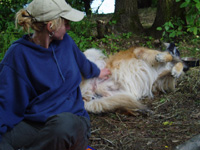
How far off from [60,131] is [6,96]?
57cm

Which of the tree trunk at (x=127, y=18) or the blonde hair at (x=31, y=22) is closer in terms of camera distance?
the blonde hair at (x=31, y=22)

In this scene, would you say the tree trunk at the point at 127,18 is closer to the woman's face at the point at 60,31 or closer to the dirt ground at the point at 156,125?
the dirt ground at the point at 156,125

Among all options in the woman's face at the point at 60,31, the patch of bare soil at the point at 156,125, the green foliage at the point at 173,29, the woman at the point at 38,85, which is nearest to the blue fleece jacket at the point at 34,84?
the woman at the point at 38,85

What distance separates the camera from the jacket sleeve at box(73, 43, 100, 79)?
8.36ft

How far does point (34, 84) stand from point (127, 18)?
4370mm

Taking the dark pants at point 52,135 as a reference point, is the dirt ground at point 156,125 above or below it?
below

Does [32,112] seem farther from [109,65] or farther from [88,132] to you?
[109,65]

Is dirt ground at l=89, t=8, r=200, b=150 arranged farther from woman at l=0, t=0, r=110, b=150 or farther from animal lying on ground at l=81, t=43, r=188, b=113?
woman at l=0, t=0, r=110, b=150

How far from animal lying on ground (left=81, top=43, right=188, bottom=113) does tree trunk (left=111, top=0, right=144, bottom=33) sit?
2.14 m

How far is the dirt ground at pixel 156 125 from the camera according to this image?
2.24 meters

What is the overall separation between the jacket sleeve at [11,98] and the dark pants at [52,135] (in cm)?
8

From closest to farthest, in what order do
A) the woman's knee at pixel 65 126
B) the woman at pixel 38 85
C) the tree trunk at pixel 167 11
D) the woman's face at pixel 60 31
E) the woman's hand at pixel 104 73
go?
the woman's knee at pixel 65 126 → the woman at pixel 38 85 → the woman's face at pixel 60 31 → the woman's hand at pixel 104 73 → the tree trunk at pixel 167 11

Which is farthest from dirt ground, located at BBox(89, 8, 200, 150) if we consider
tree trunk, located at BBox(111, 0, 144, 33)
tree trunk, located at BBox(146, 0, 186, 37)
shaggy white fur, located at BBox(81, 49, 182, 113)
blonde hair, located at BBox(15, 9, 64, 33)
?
tree trunk, located at BBox(111, 0, 144, 33)

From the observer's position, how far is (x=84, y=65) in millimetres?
2705
